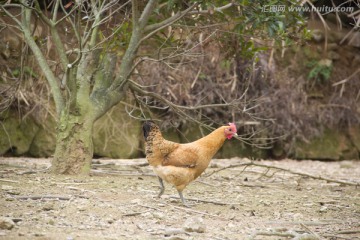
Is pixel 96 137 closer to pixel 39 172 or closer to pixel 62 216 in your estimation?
pixel 39 172

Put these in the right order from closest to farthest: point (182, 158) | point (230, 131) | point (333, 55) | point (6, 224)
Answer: point (6, 224)
point (182, 158)
point (230, 131)
point (333, 55)

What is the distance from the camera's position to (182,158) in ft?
16.9

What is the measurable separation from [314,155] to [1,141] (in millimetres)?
6352

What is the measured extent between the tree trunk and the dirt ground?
0.18 meters

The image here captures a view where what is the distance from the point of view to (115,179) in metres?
6.36

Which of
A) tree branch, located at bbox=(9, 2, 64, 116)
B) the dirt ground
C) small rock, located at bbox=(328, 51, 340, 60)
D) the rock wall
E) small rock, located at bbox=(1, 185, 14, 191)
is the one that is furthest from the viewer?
small rock, located at bbox=(328, 51, 340, 60)

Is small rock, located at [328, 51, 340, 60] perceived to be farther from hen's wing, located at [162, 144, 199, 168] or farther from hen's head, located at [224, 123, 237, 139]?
hen's wing, located at [162, 144, 199, 168]

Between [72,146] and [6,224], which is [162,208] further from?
[72,146]

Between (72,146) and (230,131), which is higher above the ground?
(230,131)

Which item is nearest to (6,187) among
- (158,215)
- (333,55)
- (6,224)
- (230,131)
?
(6,224)

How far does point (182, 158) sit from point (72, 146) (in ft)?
5.05

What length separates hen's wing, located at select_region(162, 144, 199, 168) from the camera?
5.12 m

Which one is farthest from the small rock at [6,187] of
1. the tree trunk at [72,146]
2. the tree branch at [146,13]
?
the tree branch at [146,13]

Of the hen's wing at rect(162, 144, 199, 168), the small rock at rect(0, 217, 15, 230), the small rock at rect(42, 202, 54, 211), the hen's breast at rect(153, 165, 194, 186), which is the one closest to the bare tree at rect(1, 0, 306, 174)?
the hen's wing at rect(162, 144, 199, 168)
